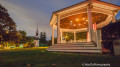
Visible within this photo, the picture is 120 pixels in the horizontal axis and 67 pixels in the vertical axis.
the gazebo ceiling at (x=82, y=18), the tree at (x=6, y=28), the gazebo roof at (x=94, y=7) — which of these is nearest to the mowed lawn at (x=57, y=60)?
the gazebo roof at (x=94, y=7)

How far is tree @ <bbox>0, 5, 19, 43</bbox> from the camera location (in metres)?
9.59

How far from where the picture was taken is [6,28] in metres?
10.3

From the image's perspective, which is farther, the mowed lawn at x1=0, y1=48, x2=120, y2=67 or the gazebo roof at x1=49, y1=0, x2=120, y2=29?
the gazebo roof at x1=49, y1=0, x2=120, y2=29

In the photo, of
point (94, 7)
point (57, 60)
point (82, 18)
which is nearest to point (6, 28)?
point (57, 60)

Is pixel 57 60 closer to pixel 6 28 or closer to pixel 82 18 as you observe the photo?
pixel 82 18

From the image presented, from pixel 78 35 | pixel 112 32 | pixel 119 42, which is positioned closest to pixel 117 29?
pixel 112 32

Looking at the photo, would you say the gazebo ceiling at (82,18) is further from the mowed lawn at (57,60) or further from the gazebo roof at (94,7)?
the mowed lawn at (57,60)

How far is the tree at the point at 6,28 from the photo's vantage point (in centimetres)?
959

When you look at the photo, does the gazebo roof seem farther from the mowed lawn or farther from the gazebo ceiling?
the mowed lawn

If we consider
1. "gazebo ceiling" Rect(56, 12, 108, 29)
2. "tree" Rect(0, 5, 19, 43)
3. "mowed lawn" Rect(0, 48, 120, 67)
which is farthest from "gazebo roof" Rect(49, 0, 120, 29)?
"tree" Rect(0, 5, 19, 43)

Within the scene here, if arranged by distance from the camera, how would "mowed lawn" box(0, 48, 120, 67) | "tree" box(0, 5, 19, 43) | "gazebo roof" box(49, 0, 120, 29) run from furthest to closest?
"tree" box(0, 5, 19, 43) < "gazebo roof" box(49, 0, 120, 29) < "mowed lawn" box(0, 48, 120, 67)

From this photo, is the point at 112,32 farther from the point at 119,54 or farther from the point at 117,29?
the point at 119,54

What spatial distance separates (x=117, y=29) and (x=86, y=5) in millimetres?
3489

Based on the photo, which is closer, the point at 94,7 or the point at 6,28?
the point at 94,7
